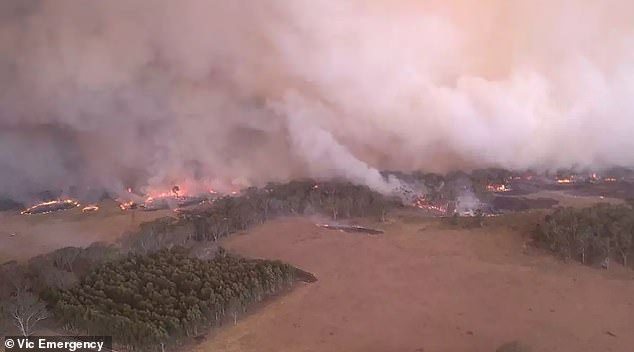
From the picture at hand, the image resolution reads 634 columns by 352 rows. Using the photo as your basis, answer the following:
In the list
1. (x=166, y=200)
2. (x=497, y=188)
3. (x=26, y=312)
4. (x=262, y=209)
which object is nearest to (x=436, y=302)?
(x=26, y=312)

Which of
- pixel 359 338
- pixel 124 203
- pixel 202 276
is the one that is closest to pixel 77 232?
pixel 124 203

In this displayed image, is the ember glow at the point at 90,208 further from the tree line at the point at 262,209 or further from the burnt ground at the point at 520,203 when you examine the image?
the burnt ground at the point at 520,203

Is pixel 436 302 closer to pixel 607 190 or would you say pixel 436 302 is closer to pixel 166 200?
pixel 166 200

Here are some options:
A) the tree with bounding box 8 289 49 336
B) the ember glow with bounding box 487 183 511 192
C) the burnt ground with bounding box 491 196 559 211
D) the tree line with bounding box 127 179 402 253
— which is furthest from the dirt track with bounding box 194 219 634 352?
the ember glow with bounding box 487 183 511 192

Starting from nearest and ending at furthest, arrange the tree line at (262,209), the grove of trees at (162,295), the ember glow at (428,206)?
1. the grove of trees at (162,295)
2. the tree line at (262,209)
3. the ember glow at (428,206)

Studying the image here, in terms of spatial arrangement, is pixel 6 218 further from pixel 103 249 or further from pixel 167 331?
pixel 167 331

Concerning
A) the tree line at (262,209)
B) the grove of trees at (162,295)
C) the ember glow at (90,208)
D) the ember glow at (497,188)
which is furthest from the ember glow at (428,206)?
the ember glow at (90,208)

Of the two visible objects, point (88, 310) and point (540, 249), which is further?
point (540, 249)
